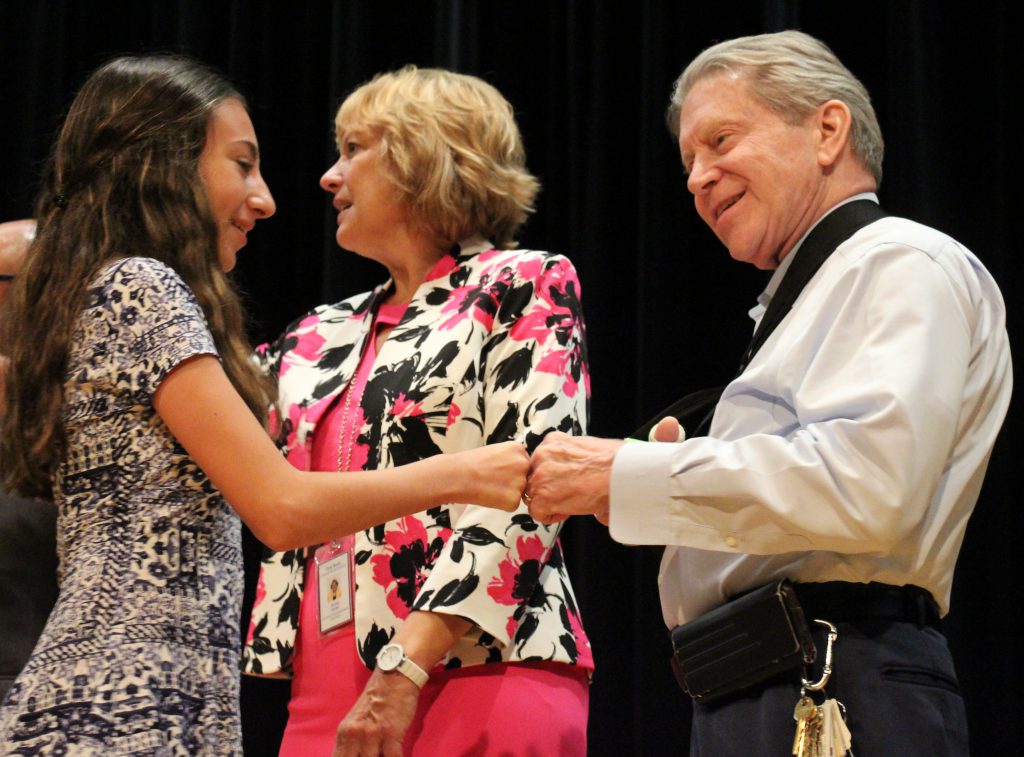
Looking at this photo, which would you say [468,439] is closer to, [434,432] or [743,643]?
[434,432]

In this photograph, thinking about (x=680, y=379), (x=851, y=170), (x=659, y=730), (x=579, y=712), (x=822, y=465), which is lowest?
(x=659, y=730)

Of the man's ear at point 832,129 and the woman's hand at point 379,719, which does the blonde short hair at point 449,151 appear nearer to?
the man's ear at point 832,129

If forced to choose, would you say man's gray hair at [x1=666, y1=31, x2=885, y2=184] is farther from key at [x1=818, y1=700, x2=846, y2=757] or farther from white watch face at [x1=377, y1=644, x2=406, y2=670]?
white watch face at [x1=377, y1=644, x2=406, y2=670]

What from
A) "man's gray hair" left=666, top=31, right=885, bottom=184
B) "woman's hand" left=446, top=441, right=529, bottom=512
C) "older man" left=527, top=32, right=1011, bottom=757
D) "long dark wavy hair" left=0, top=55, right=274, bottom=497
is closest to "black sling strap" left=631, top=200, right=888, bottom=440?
"older man" left=527, top=32, right=1011, bottom=757

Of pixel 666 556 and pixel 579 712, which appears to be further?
pixel 579 712

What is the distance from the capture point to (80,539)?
1.52 metres

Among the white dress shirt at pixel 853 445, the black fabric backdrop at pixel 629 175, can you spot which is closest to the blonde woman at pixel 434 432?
the white dress shirt at pixel 853 445

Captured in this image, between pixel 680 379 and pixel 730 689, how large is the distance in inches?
57.5

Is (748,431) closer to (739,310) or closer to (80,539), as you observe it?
(80,539)

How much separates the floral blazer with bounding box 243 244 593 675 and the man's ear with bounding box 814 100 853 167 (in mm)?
484

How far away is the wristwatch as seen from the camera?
181cm

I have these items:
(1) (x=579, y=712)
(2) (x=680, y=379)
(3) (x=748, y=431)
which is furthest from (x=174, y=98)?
(2) (x=680, y=379)

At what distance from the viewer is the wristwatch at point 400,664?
5.95ft

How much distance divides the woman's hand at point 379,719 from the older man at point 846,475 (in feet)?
1.06
